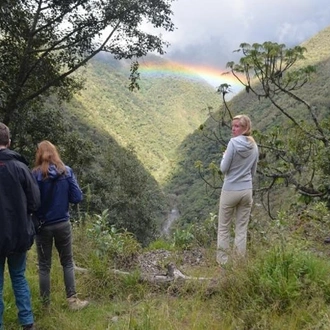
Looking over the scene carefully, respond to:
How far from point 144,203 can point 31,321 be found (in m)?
25.0

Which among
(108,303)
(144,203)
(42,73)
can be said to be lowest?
(144,203)

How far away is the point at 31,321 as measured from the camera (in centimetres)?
315

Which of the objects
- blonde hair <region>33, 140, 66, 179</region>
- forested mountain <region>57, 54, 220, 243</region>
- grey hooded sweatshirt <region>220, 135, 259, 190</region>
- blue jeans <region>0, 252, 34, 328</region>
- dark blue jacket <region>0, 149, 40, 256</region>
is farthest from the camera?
forested mountain <region>57, 54, 220, 243</region>

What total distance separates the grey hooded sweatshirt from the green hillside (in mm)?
56393

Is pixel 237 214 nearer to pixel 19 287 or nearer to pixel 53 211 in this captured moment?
pixel 53 211

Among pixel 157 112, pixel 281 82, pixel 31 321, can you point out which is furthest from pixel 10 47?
pixel 157 112

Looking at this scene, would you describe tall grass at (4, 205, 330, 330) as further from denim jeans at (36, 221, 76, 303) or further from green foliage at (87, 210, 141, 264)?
green foliage at (87, 210, 141, 264)

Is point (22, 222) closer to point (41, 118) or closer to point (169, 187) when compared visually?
point (41, 118)

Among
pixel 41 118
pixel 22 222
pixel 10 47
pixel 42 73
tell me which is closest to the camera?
pixel 22 222

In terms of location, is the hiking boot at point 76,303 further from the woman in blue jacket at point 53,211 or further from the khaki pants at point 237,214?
the khaki pants at point 237,214

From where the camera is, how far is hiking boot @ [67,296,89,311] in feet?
11.5

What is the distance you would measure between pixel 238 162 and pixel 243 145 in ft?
0.60

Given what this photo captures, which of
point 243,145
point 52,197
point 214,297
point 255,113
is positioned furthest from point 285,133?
point 255,113

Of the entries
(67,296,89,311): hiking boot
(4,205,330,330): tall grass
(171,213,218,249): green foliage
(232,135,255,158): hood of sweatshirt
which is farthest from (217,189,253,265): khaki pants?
(67,296,89,311): hiking boot
